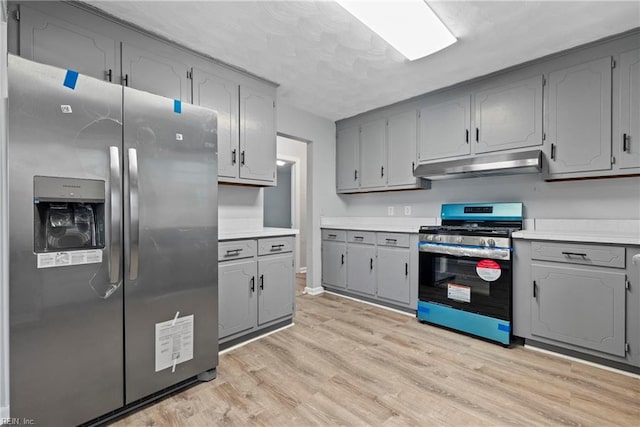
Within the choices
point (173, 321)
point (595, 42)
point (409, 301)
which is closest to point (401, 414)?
point (173, 321)

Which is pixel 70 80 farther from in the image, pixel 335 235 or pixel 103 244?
pixel 335 235

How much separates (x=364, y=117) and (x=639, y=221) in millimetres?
2903

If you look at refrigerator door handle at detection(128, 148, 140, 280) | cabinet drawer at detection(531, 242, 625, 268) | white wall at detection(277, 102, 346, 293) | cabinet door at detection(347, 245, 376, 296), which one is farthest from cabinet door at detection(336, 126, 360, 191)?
refrigerator door handle at detection(128, 148, 140, 280)

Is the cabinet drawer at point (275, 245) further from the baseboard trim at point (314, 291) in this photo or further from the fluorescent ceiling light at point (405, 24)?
the fluorescent ceiling light at point (405, 24)

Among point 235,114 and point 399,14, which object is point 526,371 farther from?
point 235,114

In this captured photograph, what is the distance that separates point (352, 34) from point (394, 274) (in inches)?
94.3

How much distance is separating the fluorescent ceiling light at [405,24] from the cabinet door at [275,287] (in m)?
2.03

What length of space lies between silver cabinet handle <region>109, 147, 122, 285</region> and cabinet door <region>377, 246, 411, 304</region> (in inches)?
103

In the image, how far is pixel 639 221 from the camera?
7.82ft

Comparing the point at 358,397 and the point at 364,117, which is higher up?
the point at 364,117

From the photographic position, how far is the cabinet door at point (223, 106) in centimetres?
253

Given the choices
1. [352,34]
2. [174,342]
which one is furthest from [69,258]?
[352,34]

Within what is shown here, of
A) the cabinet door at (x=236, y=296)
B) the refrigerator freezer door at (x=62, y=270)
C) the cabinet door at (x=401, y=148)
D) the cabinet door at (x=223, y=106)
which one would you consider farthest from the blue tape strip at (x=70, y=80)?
the cabinet door at (x=401, y=148)

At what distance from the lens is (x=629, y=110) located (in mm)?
2268
